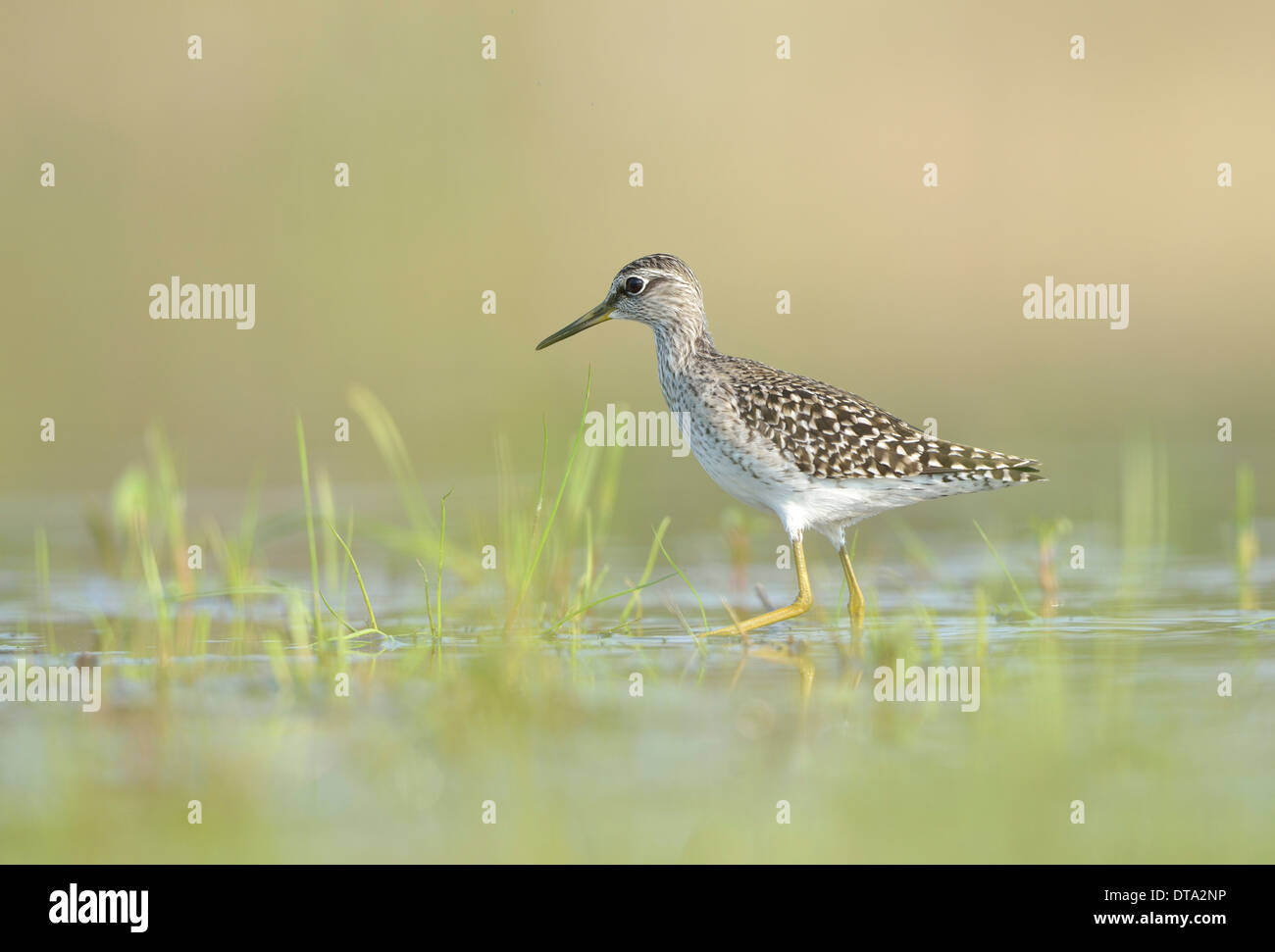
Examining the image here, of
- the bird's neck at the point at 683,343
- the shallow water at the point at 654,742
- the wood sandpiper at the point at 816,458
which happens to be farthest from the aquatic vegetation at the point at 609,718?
the bird's neck at the point at 683,343

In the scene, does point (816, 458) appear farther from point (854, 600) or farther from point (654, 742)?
point (654, 742)

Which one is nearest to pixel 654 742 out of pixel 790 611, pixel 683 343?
pixel 790 611

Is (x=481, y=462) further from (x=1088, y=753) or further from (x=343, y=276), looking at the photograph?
(x=1088, y=753)

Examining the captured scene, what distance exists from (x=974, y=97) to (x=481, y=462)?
1188cm

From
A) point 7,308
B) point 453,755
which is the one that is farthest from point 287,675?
point 7,308

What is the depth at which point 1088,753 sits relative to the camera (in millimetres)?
5465

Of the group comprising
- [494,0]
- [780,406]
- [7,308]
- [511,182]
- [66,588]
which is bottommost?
[66,588]

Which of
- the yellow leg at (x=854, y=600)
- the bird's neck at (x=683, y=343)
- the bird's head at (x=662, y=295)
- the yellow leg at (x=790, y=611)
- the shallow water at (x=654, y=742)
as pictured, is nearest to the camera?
the shallow water at (x=654, y=742)

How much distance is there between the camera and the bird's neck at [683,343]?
9.53m

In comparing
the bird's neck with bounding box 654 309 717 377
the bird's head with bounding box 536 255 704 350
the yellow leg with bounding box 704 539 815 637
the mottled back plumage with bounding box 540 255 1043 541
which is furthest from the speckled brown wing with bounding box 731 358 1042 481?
the bird's head with bounding box 536 255 704 350

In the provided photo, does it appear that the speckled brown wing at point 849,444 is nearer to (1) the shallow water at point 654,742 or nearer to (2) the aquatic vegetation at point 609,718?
(2) the aquatic vegetation at point 609,718

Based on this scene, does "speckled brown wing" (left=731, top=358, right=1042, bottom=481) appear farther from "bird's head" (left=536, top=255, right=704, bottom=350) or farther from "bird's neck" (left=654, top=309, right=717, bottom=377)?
"bird's head" (left=536, top=255, right=704, bottom=350)

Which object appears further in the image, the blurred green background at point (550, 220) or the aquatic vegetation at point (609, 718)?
the blurred green background at point (550, 220)

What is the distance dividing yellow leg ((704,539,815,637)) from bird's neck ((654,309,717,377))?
1.35m
